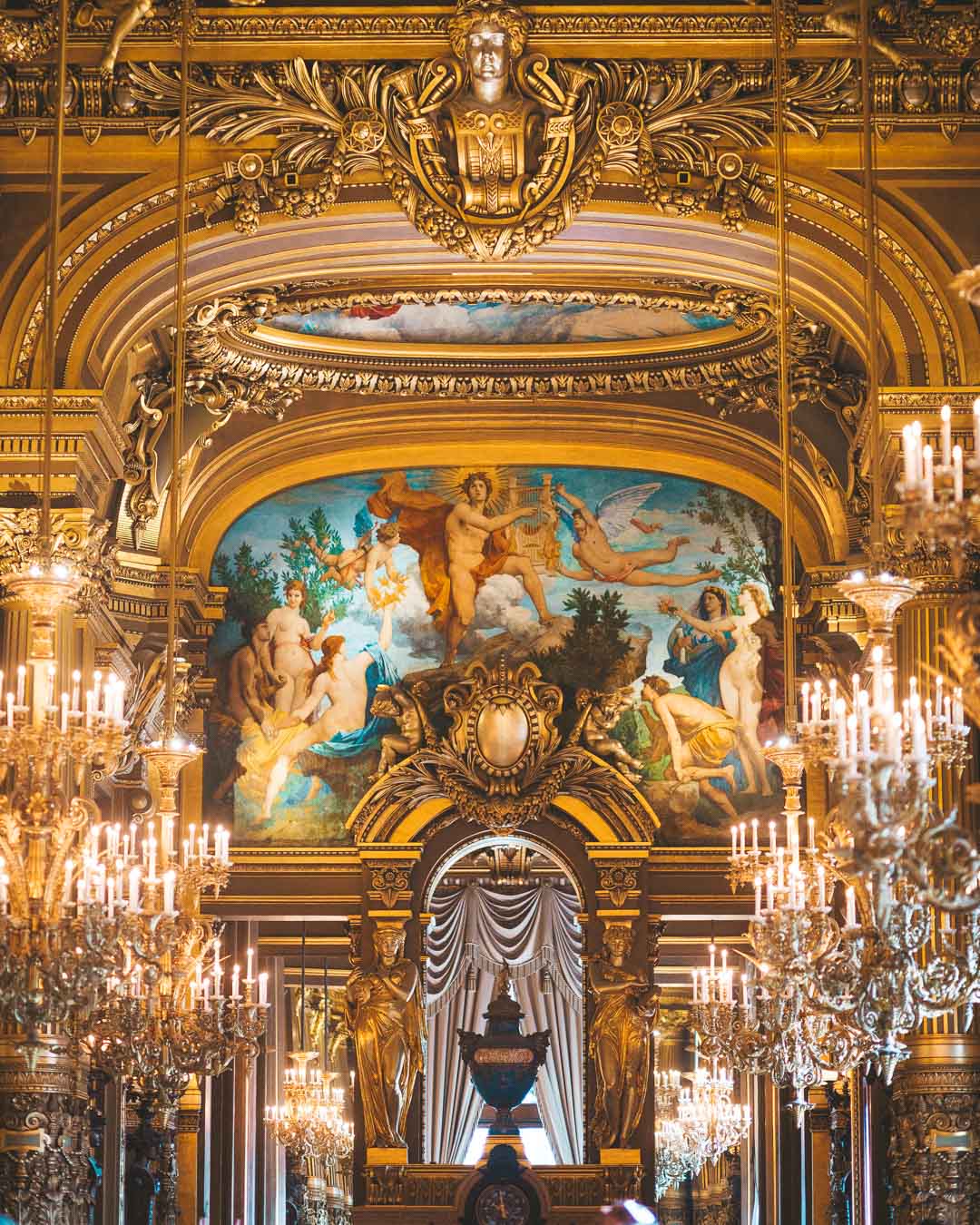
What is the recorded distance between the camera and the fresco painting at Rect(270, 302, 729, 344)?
61.8 ft

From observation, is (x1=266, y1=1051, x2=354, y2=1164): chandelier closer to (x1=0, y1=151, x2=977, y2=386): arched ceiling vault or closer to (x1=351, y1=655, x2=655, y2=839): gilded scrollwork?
(x1=351, y1=655, x2=655, y2=839): gilded scrollwork

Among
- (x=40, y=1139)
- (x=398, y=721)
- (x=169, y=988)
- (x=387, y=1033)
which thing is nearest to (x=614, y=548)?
(x=398, y=721)

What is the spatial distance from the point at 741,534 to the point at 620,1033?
4.44 meters

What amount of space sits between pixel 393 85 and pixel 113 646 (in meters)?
4.88

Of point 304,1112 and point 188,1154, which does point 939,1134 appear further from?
point 304,1112

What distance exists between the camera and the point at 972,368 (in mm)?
14102

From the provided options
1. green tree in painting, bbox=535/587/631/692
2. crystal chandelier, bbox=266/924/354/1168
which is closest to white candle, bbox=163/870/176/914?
green tree in painting, bbox=535/587/631/692

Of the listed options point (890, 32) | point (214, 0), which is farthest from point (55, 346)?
point (890, 32)

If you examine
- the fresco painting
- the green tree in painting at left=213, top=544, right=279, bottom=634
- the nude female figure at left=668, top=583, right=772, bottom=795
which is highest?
the fresco painting

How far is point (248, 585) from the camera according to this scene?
20.6 meters

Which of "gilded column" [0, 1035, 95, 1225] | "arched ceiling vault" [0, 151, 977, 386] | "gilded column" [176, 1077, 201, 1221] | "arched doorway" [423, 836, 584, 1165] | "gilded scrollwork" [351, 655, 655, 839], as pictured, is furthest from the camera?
"arched doorway" [423, 836, 584, 1165]

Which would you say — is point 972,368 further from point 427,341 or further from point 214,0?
point 427,341

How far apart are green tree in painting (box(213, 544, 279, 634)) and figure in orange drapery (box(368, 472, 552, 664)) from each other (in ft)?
3.55

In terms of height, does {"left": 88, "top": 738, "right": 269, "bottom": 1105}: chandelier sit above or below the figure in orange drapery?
below
